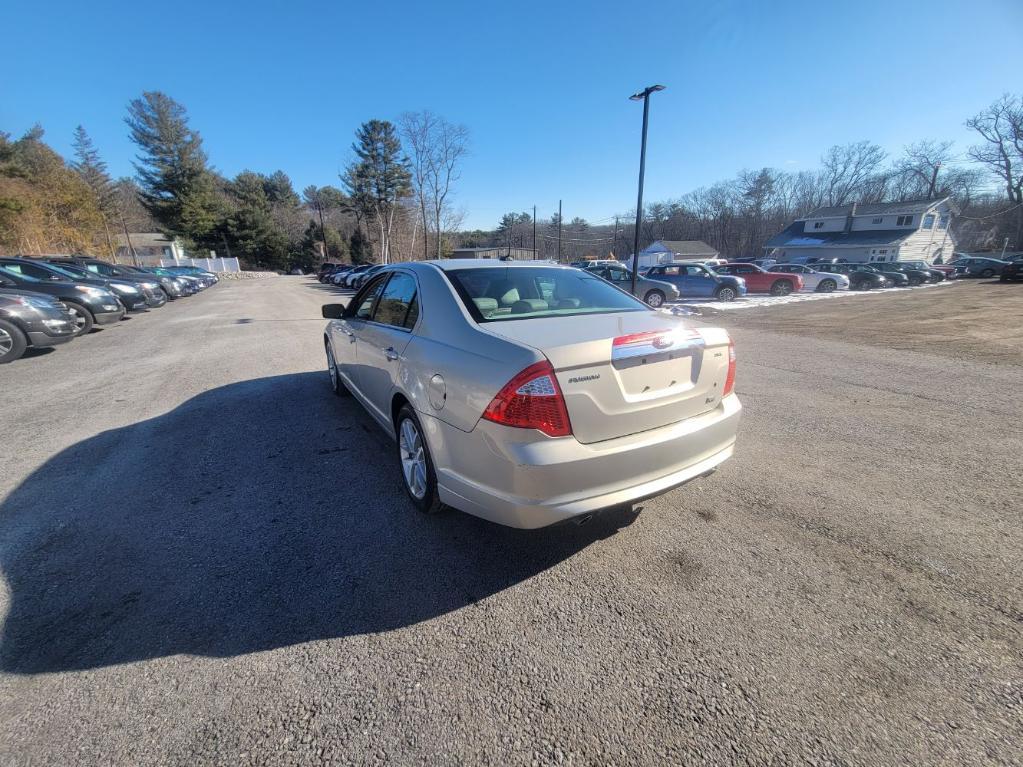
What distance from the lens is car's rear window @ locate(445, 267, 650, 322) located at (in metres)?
2.73

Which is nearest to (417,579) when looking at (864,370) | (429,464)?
(429,464)

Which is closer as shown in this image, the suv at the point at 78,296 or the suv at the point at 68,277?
the suv at the point at 78,296

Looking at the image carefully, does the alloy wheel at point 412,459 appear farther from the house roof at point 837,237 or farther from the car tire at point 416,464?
the house roof at point 837,237

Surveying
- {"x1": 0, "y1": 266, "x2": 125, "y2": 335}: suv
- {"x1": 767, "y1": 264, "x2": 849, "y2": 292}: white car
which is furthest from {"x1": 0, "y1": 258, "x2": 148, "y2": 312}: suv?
{"x1": 767, "y1": 264, "x2": 849, "y2": 292}: white car

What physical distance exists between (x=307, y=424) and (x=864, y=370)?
781cm

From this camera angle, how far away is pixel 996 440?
3.86m

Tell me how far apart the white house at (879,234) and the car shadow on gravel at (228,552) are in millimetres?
50178

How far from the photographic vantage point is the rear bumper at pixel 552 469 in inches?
78.1

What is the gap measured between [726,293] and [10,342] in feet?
70.4

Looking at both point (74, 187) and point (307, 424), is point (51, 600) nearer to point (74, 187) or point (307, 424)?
point (307, 424)

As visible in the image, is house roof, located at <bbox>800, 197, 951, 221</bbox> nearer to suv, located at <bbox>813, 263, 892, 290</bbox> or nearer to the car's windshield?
suv, located at <bbox>813, 263, 892, 290</bbox>

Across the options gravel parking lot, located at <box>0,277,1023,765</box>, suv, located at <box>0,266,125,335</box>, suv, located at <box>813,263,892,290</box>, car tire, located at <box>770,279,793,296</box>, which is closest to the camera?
gravel parking lot, located at <box>0,277,1023,765</box>

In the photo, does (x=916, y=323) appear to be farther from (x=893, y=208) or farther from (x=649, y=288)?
(x=893, y=208)

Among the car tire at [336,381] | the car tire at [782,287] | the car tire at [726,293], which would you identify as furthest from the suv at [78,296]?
the car tire at [782,287]
